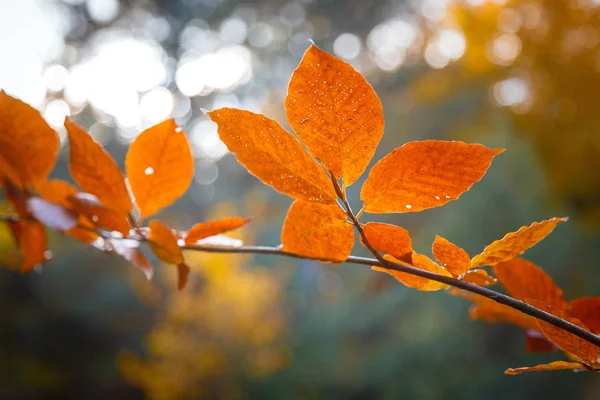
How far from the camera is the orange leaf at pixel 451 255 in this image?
0.52ft

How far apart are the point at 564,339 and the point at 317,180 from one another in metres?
0.10

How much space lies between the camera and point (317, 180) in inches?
6.3

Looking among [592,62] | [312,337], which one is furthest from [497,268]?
[312,337]

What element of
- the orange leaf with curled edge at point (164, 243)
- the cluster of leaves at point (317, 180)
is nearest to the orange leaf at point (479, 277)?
the cluster of leaves at point (317, 180)

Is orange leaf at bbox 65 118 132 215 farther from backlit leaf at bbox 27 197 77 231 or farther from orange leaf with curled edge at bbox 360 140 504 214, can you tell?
orange leaf with curled edge at bbox 360 140 504 214

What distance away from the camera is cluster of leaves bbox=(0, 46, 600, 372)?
150 mm

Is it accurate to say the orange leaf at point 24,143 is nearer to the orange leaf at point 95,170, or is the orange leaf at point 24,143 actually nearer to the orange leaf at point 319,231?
the orange leaf at point 95,170

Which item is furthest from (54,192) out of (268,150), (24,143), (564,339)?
(564,339)

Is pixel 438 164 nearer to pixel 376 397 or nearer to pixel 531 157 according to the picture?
pixel 531 157

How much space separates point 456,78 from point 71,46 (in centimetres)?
344

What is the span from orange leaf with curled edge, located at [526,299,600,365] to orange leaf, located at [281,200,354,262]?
7 cm

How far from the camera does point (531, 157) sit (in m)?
1.58

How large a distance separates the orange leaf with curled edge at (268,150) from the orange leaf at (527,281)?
0.10m

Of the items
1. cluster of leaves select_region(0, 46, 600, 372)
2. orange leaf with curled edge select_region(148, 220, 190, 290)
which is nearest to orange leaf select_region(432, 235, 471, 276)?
cluster of leaves select_region(0, 46, 600, 372)
